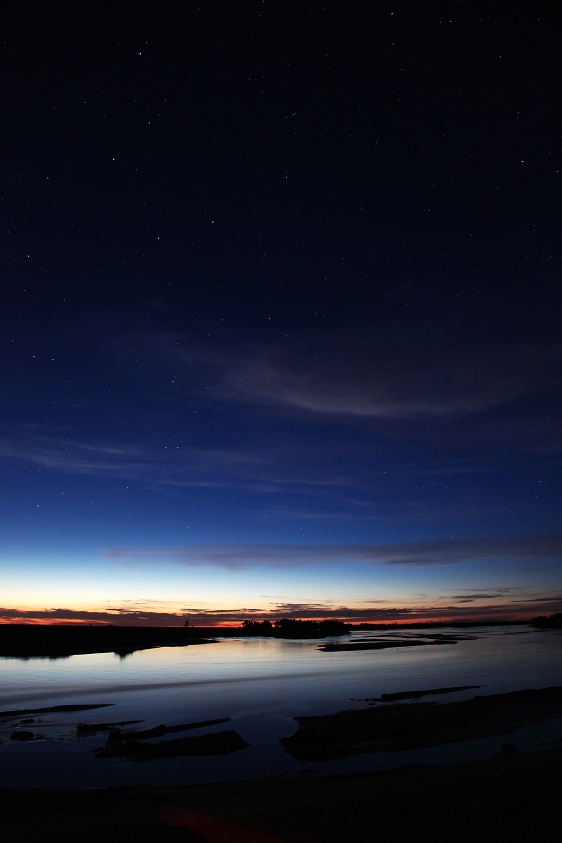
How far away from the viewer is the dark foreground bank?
9.84 m

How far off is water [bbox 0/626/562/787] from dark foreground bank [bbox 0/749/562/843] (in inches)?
75.5

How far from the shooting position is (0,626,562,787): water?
15.7m

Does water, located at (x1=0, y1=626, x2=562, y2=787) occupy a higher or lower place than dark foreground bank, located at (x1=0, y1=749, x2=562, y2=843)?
lower

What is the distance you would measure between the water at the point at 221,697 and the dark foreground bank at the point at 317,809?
6.29 feet

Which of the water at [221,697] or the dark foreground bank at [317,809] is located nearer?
the dark foreground bank at [317,809]

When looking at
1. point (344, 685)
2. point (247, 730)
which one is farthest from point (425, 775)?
point (344, 685)

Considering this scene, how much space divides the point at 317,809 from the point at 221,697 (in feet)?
67.1

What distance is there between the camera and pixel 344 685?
34.1 meters

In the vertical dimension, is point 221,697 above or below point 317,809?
below

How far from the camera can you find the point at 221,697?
29484mm

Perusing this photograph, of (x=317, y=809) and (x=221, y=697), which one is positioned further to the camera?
(x=221, y=697)

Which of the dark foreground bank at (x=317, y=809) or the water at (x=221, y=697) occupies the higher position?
the dark foreground bank at (x=317, y=809)

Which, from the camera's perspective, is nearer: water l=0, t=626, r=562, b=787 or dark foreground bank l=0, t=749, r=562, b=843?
dark foreground bank l=0, t=749, r=562, b=843

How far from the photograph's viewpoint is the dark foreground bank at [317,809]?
388 inches
